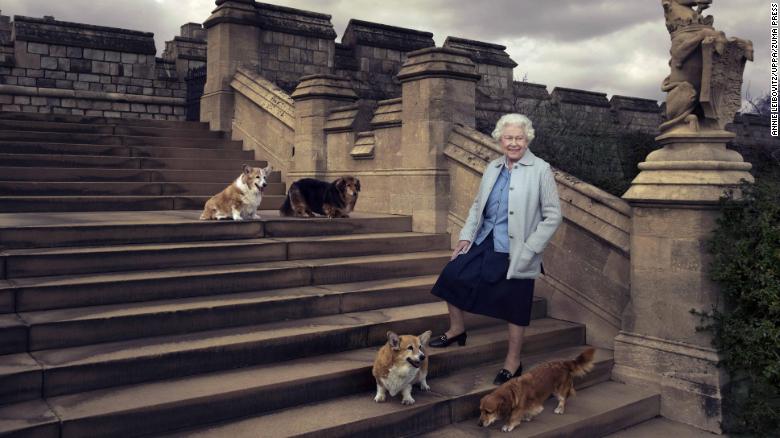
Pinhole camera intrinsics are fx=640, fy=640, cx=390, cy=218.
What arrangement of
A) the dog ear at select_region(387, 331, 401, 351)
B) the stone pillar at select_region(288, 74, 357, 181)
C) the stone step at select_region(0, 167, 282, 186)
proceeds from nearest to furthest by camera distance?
the dog ear at select_region(387, 331, 401, 351)
the stone step at select_region(0, 167, 282, 186)
the stone pillar at select_region(288, 74, 357, 181)

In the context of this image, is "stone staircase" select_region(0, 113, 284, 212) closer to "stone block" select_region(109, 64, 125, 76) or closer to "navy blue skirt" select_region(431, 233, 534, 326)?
"stone block" select_region(109, 64, 125, 76)

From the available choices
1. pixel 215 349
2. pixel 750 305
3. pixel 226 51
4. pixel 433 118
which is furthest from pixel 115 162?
pixel 750 305

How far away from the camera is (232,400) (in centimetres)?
429

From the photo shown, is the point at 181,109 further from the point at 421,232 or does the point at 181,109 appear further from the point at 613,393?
the point at 613,393

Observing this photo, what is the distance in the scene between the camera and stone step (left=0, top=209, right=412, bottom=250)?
5.83 meters

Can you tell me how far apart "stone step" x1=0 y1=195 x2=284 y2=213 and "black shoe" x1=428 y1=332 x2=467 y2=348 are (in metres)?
4.78

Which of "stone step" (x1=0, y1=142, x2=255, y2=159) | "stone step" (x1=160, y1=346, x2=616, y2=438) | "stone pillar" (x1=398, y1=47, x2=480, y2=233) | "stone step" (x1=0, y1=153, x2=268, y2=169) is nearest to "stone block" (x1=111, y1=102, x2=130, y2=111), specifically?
"stone step" (x1=0, y1=142, x2=255, y2=159)

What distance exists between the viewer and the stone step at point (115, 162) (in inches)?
348

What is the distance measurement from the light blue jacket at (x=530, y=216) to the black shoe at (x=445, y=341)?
90 centimetres

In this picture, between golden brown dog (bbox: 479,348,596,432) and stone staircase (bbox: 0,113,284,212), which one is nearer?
golden brown dog (bbox: 479,348,596,432)

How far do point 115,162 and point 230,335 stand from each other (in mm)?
5551

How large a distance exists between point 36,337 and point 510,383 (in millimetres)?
3400

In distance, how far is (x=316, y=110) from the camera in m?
9.99

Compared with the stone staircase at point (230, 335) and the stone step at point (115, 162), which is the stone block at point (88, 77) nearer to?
the stone step at point (115, 162)
